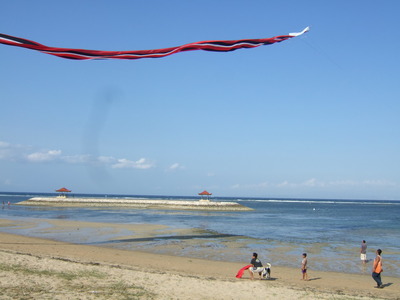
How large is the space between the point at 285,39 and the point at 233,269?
11.2 metres

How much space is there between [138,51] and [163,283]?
7.34 metres

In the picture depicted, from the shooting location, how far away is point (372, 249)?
27.2 meters

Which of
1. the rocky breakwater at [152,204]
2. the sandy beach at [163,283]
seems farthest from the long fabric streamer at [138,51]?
the rocky breakwater at [152,204]

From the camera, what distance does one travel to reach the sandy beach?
11.2 m

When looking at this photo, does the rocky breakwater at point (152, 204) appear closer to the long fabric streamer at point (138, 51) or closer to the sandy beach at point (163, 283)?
the sandy beach at point (163, 283)

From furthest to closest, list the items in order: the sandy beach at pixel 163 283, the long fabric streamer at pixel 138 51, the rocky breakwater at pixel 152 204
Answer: the rocky breakwater at pixel 152 204
the sandy beach at pixel 163 283
the long fabric streamer at pixel 138 51

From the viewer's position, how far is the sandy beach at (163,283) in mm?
11203

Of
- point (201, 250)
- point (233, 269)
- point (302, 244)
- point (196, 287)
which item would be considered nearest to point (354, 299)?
point (196, 287)

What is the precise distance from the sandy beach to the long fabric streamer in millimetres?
6187

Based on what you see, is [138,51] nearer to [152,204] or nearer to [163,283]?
[163,283]

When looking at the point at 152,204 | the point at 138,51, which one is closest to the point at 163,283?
the point at 138,51

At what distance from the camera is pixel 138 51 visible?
1042 cm

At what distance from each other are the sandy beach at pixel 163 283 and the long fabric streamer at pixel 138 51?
6.19 metres

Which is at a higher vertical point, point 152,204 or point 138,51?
point 138,51
